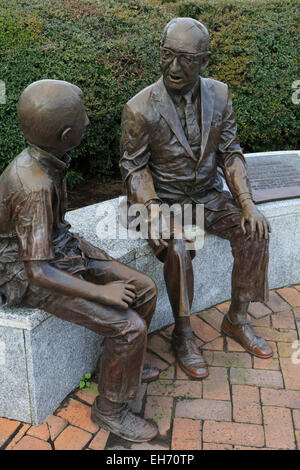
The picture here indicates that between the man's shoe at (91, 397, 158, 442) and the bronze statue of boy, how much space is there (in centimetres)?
57


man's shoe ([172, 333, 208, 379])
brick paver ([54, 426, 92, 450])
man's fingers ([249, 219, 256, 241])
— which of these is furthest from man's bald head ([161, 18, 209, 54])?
brick paver ([54, 426, 92, 450])

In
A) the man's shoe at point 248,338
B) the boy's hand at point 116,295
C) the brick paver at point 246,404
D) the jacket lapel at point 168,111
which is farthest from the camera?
the man's shoe at point 248,338

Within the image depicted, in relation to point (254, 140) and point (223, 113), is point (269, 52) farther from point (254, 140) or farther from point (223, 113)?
point (223, 113)

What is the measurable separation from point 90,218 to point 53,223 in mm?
1163

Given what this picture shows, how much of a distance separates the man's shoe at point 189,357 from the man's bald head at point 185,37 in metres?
1.80

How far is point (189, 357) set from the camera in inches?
132

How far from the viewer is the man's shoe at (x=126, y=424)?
9.17 feet

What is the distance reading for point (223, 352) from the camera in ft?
11.7

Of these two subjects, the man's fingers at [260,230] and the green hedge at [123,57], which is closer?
the man's fingers at [260,230]

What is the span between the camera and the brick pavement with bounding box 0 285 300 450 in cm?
280

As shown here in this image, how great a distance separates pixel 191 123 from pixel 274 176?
55.1 inches

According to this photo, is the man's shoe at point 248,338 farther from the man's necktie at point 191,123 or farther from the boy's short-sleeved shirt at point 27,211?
the boy's short-sleeved shirt at point 27,211

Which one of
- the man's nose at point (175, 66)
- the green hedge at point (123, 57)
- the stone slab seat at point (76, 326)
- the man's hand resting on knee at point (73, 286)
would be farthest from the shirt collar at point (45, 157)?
the green hedge at point (123, 57)

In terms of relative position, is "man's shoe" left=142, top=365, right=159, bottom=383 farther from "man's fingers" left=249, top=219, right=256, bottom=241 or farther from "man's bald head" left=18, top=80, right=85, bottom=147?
"man's bald head" left=18, top=80, right=85, bottom=147
